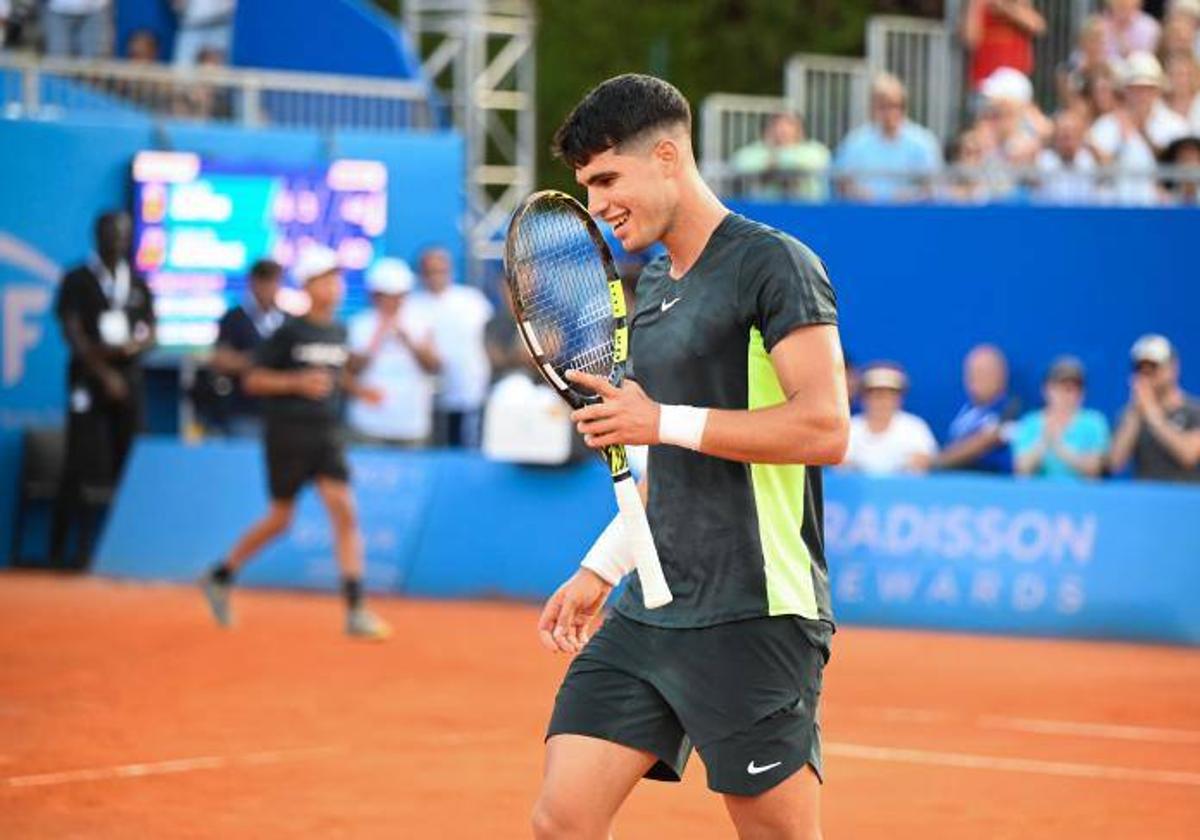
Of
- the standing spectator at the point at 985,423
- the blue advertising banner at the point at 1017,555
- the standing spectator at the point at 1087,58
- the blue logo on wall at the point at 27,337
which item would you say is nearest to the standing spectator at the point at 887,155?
the standing spectator at the point at 1087,58

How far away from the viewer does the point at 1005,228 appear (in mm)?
17188

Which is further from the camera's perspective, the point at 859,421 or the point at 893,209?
the point at 893,209

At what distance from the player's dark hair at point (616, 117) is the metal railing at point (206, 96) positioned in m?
14.3

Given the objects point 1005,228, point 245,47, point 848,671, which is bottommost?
point 848,671

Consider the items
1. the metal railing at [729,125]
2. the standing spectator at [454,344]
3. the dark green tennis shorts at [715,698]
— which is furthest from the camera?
the metal railing at [729,125]

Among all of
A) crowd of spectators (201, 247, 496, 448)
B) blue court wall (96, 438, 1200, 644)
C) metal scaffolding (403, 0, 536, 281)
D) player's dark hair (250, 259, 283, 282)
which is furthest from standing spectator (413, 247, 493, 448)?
metal scaffolding (403, 0, 536, 281)

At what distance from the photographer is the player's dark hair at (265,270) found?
17.9 m

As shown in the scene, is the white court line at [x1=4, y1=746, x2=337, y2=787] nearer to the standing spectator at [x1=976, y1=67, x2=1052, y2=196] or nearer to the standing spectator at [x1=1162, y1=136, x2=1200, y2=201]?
the standing spectator at [x1=1162, y1=136, x2=1200, y2=201]

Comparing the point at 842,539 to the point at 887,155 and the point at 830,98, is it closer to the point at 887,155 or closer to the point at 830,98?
the point at 887,155

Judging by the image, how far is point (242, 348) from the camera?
1817 centimetres

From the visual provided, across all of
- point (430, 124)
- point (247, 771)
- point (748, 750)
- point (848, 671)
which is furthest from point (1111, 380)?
point (748, 750)

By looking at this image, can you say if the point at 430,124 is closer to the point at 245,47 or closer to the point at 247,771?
the point at 245,47

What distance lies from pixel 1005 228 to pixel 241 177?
6.11m

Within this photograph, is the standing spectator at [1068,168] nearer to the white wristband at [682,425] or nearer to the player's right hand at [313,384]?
the player's right hand at [313,384]
